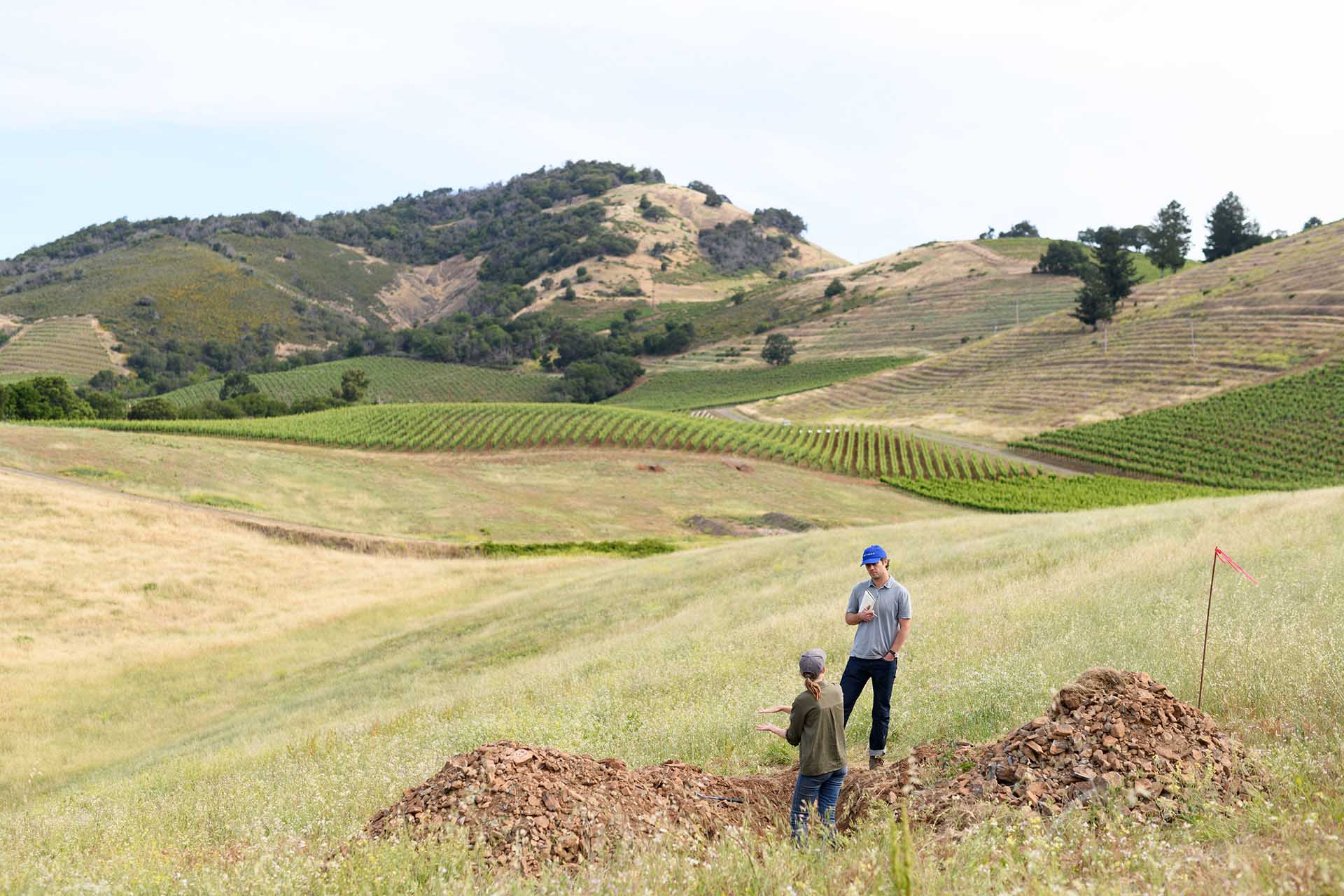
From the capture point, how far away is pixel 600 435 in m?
84.6

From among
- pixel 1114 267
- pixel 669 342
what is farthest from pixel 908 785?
pixel 669 342

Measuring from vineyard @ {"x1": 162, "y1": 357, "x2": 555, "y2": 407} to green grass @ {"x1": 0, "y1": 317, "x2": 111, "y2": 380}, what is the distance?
94.8 feet

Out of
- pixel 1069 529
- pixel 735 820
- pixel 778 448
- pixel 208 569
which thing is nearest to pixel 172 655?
pixel 208 569

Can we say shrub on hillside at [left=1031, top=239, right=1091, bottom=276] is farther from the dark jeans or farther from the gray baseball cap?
the gray baseball cap

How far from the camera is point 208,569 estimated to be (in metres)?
38.5

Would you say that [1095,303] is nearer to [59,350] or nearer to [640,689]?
[640,689]

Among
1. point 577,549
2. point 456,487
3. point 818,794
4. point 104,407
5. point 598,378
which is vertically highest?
point 598,378

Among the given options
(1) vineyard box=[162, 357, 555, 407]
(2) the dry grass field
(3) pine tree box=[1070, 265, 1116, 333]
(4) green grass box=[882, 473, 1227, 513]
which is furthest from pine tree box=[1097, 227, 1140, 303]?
(1) vineyard box=[162, 357, 555, 407]

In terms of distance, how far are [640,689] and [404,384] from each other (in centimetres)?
14881

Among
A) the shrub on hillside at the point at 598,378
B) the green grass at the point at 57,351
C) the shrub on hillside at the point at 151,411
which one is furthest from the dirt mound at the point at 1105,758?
the green grass at the point at 57,351

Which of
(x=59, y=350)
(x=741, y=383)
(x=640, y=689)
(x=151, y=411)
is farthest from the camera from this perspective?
(x=59, y=350)

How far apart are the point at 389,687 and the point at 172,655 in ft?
40.6

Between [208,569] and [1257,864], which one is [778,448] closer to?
[208,569]

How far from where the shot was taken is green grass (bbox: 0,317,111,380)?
15525 cm
